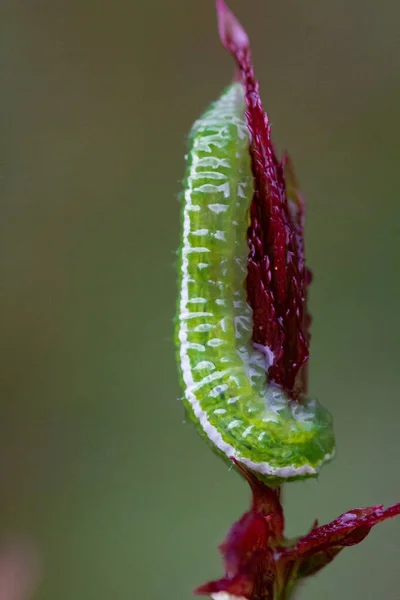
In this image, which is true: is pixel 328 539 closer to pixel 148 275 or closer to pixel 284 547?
pixel 284 547

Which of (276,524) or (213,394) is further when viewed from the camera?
(213,394)

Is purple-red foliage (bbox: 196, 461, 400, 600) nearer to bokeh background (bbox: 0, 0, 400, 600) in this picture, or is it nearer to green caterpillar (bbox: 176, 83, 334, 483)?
green caterpillar (bbox: 176, 83, 334, 483)

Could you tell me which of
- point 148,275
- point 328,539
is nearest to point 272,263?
point 328,539

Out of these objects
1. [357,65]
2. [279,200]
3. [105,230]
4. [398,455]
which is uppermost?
[357,65]

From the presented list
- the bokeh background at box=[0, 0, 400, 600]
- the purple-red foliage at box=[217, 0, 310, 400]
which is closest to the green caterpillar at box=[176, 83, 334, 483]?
the purple-red foliage at box=[217, 0, 310, 400]

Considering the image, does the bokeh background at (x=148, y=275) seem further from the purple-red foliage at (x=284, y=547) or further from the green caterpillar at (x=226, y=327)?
the purple-red foliage at (x=284, y=547)

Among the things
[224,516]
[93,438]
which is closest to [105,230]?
[93,438]

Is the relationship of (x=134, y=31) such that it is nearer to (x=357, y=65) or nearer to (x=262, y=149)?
(x=357, y=65)
